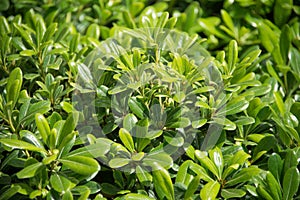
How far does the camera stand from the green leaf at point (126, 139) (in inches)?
53.6

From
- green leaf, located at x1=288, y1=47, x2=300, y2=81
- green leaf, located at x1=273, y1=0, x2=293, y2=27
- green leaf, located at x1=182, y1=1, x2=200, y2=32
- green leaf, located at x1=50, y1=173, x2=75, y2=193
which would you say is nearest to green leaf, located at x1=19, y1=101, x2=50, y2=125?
green leaf, located at x1=50, y1=173, x2=75, y2=193

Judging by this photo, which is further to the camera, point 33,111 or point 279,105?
point 279,105

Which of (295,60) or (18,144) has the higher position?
(18,144)

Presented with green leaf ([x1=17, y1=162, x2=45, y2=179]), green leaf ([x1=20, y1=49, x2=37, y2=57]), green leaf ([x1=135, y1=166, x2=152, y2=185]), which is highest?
green leaf ([x1=20, y1=49, x2=37, y2=57])

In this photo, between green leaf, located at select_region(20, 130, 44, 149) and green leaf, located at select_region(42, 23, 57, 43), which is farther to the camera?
green leaf, located at select_region(42, 23, 57, 43)

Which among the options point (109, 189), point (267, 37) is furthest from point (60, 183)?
point (267, 37)

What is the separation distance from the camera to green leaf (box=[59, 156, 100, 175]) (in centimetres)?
Result: 127

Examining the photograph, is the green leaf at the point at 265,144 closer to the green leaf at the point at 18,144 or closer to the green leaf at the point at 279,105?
the green leaf at the point at 279,105

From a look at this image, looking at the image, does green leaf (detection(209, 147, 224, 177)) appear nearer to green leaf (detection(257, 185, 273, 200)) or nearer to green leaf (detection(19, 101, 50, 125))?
green leaf (detection(257, 185, 273, 200))

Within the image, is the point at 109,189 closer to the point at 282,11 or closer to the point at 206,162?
the point at 206,162

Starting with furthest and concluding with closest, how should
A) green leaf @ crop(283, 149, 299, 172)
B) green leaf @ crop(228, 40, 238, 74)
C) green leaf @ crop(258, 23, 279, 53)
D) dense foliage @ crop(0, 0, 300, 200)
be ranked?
green leaf @ crop(258, 23, 279, 53), green leaf @ crop(228, 40, 238, 74), green leaf @ crop(283, 149, 299, 172), dense foliage @ crop(0, 0, 300, 200)

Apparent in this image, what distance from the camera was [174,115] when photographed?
4.73ft

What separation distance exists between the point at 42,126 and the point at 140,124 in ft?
0.86

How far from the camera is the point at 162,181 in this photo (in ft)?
4.32
